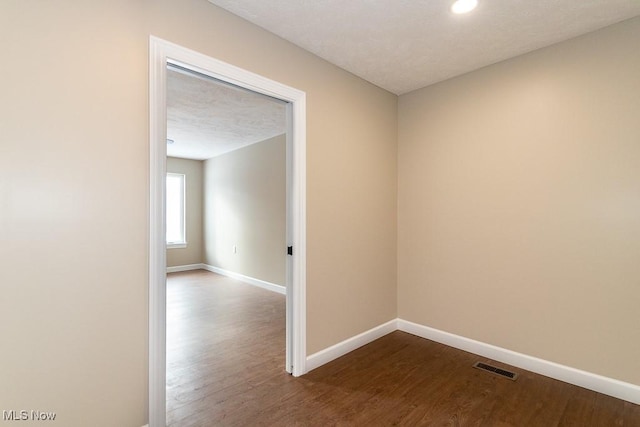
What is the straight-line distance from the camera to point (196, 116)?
4.07 m

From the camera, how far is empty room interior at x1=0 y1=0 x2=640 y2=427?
1.43m

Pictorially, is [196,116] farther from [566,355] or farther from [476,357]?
[566,355]

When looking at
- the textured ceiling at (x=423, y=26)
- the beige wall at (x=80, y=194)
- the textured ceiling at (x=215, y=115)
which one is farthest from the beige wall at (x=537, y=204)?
the beige wall at (x=80, y=194)

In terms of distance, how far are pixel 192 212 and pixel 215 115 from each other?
156 inches

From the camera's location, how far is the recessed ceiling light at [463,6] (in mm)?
1896

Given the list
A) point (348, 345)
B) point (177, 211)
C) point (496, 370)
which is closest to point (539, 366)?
point (496, 370)

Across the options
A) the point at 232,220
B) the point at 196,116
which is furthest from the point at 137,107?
the point at 232,220

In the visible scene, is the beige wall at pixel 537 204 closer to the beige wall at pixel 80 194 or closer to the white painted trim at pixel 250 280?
the beige wall at pixel 80 194

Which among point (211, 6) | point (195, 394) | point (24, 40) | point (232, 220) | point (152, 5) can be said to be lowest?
point (195, 394)

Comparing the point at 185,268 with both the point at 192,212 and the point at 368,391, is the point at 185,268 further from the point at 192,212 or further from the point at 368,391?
Result: the point at 368,391

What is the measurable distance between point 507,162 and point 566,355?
1.64 metres

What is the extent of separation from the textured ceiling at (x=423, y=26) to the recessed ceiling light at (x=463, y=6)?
4cm

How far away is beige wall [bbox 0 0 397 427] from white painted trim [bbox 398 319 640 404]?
2666 mm

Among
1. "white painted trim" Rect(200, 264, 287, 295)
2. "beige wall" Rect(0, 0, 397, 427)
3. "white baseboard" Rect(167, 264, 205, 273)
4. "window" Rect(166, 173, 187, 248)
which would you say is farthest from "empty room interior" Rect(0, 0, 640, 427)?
"window" Rect(166, 173, 187, 248)
